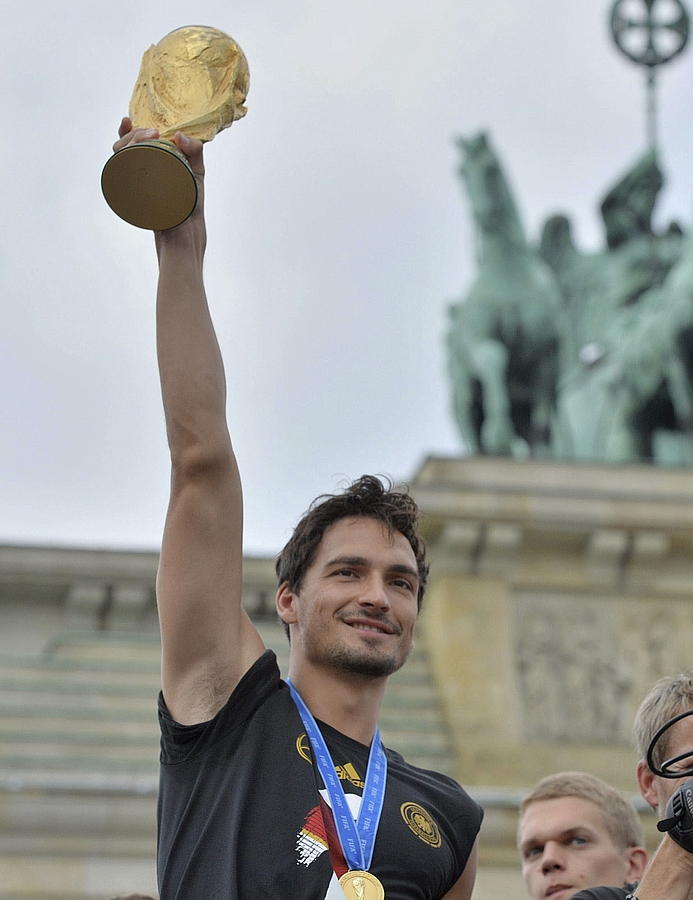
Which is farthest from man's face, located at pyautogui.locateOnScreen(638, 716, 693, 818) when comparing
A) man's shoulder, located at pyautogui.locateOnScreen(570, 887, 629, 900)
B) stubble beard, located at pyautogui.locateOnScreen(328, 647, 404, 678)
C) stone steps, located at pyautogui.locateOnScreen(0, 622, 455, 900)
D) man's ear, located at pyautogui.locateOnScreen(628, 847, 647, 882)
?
stone steps, located at pyautogui.locateOnScreen(0, 622, 455, 900)

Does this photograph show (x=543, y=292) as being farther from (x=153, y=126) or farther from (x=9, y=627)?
(x=153, y=126)

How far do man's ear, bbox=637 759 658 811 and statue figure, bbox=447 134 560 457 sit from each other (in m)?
13.9

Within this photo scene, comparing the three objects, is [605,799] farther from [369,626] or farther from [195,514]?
[195,514]

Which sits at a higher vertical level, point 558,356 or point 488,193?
point 488,193

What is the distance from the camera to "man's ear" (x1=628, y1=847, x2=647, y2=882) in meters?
4.00

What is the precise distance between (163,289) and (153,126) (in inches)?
10.2

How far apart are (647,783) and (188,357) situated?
98cm

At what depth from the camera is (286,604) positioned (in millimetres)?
3318

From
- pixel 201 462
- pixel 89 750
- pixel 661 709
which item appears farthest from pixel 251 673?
pixel 89 750

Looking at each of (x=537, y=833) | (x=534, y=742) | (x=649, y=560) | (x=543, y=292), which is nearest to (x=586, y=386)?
(x=543, y=292)

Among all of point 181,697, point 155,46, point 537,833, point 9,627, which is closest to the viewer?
point 181,697

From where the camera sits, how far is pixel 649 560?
48.0 ft

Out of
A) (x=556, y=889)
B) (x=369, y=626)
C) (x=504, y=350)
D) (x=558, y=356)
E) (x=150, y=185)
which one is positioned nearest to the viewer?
(x=150, y=185)

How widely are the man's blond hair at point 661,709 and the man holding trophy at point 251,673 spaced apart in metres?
0.31
